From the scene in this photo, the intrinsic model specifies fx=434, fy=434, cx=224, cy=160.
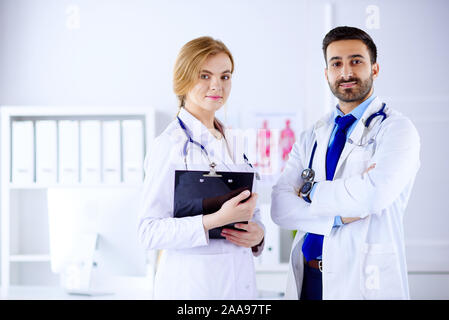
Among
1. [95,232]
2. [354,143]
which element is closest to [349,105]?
[354,143]

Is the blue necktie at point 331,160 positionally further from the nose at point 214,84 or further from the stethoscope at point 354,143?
the nose at point 214,84

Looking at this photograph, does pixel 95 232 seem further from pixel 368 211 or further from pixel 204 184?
pixel 368 211

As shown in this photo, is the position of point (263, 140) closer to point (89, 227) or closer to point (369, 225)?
point (89, 227)

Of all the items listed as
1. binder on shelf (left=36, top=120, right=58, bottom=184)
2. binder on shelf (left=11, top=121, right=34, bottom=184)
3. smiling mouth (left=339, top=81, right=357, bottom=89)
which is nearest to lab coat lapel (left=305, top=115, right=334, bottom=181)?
smiling mouth (left=339, top=81, right=357, bottom=89)

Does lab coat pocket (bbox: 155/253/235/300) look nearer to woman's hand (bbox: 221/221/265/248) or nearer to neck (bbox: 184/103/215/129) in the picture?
woman's hand (bbox: 221/221/265/248)

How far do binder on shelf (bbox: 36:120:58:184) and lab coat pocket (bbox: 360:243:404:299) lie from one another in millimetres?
1538

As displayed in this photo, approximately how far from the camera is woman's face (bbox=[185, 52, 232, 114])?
1.20 metres

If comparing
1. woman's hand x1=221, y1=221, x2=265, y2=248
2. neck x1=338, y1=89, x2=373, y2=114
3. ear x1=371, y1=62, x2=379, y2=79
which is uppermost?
ear x1=371, y1=62, x2=379, y2=79

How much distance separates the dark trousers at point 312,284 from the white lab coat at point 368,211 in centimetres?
7

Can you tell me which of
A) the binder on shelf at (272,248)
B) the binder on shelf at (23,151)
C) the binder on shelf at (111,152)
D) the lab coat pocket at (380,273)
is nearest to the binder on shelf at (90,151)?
the binder on shelf at (111,152)

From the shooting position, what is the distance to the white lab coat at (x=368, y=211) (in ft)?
3.68

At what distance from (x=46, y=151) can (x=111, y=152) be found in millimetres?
320

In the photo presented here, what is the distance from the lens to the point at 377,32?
52.0 inches
